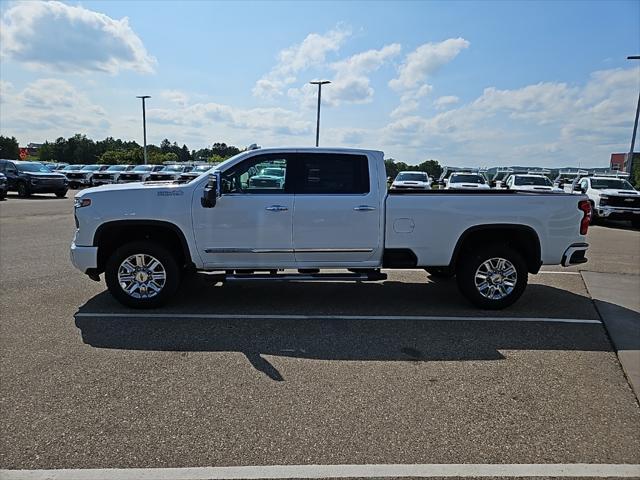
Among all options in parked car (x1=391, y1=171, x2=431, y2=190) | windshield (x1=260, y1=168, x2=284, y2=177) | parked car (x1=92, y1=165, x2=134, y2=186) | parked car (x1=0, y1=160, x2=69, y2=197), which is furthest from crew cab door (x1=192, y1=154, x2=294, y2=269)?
parked car (x1=92, y1=165, x2=134, y2=186)

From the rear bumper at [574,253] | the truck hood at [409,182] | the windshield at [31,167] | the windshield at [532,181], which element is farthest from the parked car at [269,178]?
the windshield at [31,167]

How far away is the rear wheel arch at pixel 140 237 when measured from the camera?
6.03 m

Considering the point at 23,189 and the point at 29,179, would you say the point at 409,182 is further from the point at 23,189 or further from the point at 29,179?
the point at 23,189

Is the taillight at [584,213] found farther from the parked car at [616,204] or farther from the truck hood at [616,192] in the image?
the truck hood at [616,192]

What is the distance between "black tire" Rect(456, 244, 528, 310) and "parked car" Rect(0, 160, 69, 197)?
2491 cm

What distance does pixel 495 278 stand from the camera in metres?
6.37

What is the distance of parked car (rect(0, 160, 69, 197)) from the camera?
1000 inches

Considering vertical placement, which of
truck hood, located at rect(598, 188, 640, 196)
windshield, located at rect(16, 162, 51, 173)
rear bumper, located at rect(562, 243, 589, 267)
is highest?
truck hood, located at rect(598, 188, 640, 196)

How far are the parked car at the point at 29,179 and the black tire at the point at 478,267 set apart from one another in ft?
81.7

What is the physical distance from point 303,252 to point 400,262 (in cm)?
122

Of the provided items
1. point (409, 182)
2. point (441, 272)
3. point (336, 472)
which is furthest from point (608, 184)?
point (336, 472)

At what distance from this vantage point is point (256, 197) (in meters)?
6.09

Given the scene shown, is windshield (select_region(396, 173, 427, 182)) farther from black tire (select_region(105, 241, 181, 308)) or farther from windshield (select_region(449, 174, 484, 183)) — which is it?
black tire (select_region(105, 241, 181, 308))

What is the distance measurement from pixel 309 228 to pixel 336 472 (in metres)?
3.49
